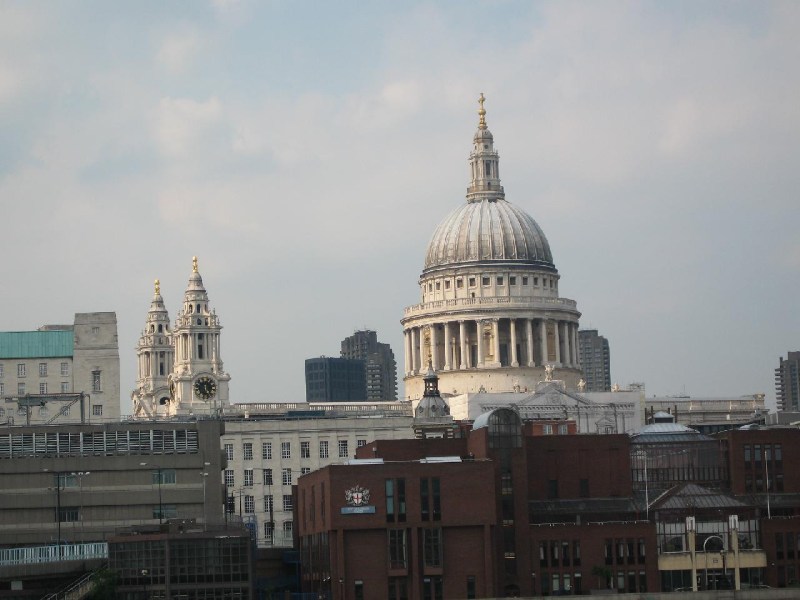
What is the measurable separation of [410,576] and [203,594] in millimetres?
17344

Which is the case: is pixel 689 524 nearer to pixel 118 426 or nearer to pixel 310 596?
pixel 310 596

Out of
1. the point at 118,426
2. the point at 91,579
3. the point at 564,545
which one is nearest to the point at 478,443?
the point at 564,545

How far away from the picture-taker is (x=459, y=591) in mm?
178375

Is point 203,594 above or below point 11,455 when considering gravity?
below

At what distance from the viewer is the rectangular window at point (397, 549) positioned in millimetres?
179125

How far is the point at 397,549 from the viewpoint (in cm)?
17962

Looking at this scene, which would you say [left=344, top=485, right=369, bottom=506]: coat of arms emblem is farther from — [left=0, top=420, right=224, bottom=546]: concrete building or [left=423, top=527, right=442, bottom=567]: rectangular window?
[left=0, top=420, right=224, bottom=546]: concrete building

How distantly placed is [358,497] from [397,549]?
15.3 feet

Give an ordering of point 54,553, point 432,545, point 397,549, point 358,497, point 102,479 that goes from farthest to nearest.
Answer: point 102,479, point 358,497, point 432,545, point 397,549, point 54,553

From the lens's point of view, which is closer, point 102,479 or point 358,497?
point 358,497

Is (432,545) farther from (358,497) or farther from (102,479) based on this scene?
(102,479)

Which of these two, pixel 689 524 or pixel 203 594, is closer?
pixel 203 594

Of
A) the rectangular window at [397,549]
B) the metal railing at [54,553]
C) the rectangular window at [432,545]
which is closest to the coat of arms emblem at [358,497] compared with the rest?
the rectangular window at [397,549]

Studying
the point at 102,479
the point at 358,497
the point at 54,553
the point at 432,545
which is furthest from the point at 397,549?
the point at 54,553
